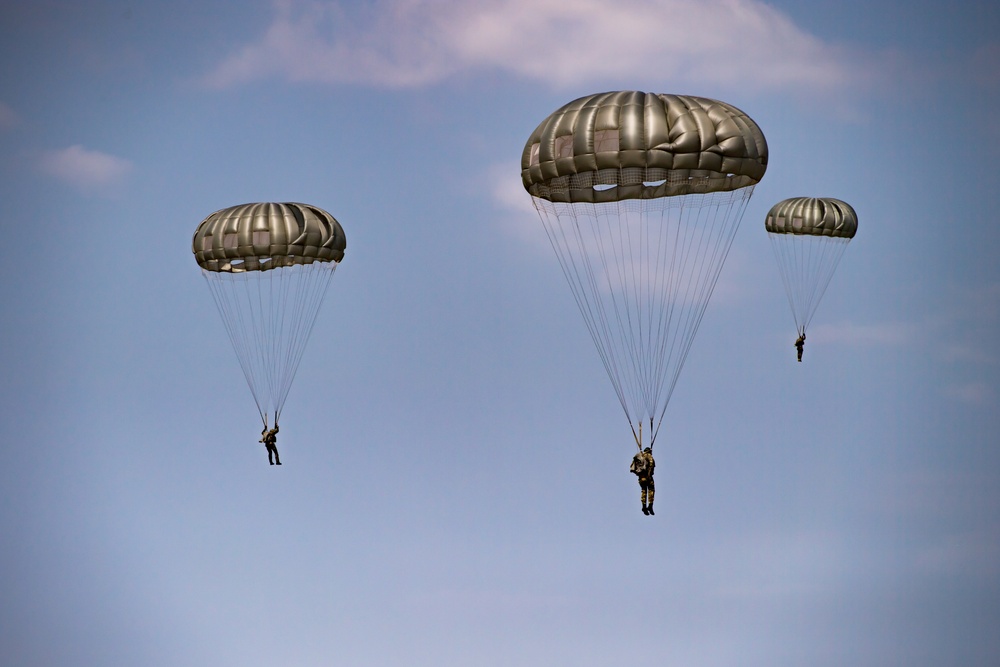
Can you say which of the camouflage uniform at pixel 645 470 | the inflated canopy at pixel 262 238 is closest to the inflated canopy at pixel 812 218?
the inflated canopy at pixel 262 238

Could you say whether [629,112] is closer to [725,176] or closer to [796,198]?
[725,176]

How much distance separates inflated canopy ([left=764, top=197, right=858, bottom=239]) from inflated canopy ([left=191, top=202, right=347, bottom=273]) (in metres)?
18.7

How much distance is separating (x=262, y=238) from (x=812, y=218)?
21.7 metres

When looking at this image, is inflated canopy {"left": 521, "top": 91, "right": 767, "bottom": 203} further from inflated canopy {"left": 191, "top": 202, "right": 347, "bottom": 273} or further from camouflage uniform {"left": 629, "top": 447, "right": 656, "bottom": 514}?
inflated canopy {"left": 191, "top": 202, "right": 347, "bottom": 273}

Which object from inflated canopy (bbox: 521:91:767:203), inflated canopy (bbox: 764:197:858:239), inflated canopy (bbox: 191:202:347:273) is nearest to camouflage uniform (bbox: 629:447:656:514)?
inflated canopy (bbox: 521:91:767:203)

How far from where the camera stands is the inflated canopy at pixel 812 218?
53.9m

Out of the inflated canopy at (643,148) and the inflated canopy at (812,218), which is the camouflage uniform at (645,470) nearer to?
the inflated canopy at (643,148)

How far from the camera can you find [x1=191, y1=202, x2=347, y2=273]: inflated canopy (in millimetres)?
42000

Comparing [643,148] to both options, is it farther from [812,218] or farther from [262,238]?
[812,218]

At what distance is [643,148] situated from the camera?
3372 centimetres

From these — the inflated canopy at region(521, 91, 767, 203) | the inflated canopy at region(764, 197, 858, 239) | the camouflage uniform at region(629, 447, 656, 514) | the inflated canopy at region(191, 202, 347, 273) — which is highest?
the inflated canopy at region(764, 197, 858, 239)

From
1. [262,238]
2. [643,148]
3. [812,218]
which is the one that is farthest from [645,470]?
[812,218]

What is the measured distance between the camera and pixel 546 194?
117 ft

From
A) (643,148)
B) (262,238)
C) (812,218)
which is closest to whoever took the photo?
(643,148)
